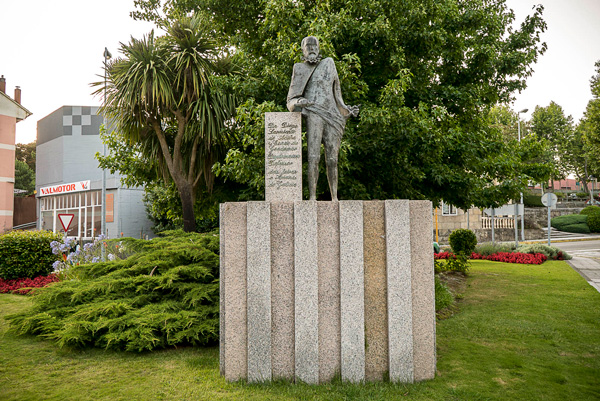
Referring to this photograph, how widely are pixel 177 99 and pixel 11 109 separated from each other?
12.6 m

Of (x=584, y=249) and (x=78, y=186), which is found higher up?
(x=78, y=186)

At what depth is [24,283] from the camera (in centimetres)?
887

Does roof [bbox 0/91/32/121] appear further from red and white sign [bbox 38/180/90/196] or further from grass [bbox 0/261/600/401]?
grass [bbox 0/261/600/401]

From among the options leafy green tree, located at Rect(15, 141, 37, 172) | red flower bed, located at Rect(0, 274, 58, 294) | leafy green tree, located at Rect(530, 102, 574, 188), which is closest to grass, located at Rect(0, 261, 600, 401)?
red flower bed, located at Rect(0, 274, 58, 294)

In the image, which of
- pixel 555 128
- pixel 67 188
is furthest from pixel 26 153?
pixel 555 128

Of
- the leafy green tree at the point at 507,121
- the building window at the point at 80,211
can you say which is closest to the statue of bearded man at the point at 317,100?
the building window at the point at 80,211

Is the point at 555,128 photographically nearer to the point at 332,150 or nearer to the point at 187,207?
the point at 187,207

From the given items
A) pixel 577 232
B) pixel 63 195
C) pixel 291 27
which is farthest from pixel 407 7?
pixel 577 232

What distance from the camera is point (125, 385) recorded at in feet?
12.9

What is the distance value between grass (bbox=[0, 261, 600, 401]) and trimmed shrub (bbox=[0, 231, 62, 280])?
13.1ft

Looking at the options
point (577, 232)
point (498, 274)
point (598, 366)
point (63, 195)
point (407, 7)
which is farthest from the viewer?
point (577, 232)

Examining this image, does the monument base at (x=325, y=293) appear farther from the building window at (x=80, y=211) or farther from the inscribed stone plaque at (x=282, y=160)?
the building window at (x=80, y=211)

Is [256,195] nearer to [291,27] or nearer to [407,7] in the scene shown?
[291,27]

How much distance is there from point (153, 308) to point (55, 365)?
119 centimetres
